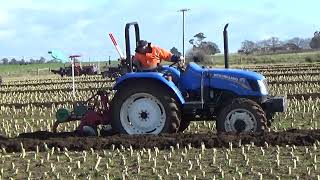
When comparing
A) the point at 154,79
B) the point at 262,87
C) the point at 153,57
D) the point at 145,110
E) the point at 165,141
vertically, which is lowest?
the point at 165,141

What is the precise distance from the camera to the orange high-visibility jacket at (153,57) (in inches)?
381

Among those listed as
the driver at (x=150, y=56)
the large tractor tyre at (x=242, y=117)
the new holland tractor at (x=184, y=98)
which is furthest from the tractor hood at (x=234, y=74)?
the driver at (x=150, y=56)

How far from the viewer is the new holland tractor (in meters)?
9.42

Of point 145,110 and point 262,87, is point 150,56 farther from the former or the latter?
point 262,87

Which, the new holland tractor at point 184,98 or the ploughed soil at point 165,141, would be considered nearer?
the ploughed soil at point 165,141

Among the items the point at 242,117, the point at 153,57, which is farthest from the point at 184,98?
the point at 242,117

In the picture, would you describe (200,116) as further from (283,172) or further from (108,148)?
(283,172)

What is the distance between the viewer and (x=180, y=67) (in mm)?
9852

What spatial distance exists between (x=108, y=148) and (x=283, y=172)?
295cm

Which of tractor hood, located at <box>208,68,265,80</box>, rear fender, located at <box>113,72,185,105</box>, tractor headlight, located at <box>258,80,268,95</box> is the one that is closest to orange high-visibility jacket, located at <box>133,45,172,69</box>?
rear fender, located at <box>113,72,185,105</box>

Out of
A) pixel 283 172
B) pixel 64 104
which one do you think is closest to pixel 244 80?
pixel 283 172

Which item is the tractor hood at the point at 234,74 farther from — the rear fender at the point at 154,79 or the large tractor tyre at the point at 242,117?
the rear fender at the point at 154,79

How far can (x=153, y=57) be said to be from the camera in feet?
31.9

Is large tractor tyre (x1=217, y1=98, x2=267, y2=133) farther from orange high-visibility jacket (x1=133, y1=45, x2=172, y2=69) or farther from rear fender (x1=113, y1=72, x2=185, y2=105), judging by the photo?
orange high-visibility jacket (x1=133, y1=45, x2=172, y2=69)
